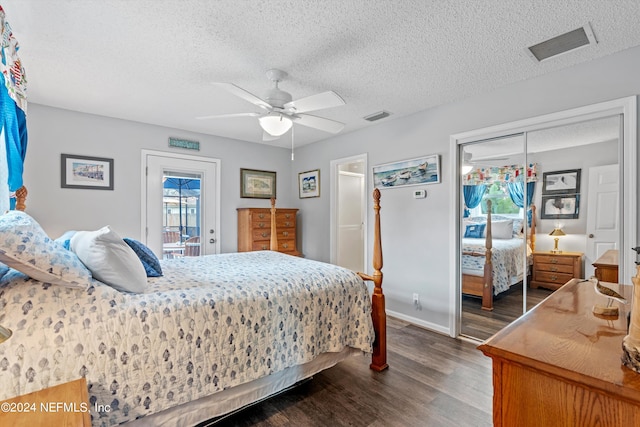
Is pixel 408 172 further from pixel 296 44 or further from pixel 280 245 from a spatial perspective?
pixel 280 245

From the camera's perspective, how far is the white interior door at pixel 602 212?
2229 mm

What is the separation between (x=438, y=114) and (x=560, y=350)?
2875mm

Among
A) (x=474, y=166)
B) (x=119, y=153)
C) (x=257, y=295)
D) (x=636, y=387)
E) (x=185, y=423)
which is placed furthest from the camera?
(x=119, y=153)

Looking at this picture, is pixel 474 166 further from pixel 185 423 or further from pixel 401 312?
pixel 185 423

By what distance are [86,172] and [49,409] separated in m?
3.23

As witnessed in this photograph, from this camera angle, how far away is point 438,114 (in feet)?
10.7

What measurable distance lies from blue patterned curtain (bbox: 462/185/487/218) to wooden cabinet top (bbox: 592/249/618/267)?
1.05 meters

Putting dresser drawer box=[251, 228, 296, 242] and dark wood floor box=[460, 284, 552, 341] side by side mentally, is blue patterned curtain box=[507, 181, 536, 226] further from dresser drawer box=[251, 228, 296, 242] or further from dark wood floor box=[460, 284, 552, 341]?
dresser drawer box=[251, 228, 296, 242]

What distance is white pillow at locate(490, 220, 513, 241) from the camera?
2.85m

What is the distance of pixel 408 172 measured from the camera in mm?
3545

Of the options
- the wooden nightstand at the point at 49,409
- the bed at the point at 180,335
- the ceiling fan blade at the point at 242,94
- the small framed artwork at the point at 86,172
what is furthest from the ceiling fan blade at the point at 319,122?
the small framed artwork at the point at 86,172

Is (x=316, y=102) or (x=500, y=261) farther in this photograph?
(x=500, y=261)

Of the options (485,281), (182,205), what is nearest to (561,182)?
(485,281)

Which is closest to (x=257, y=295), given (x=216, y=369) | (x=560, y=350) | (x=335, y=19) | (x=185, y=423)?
(x=216, y=369)
